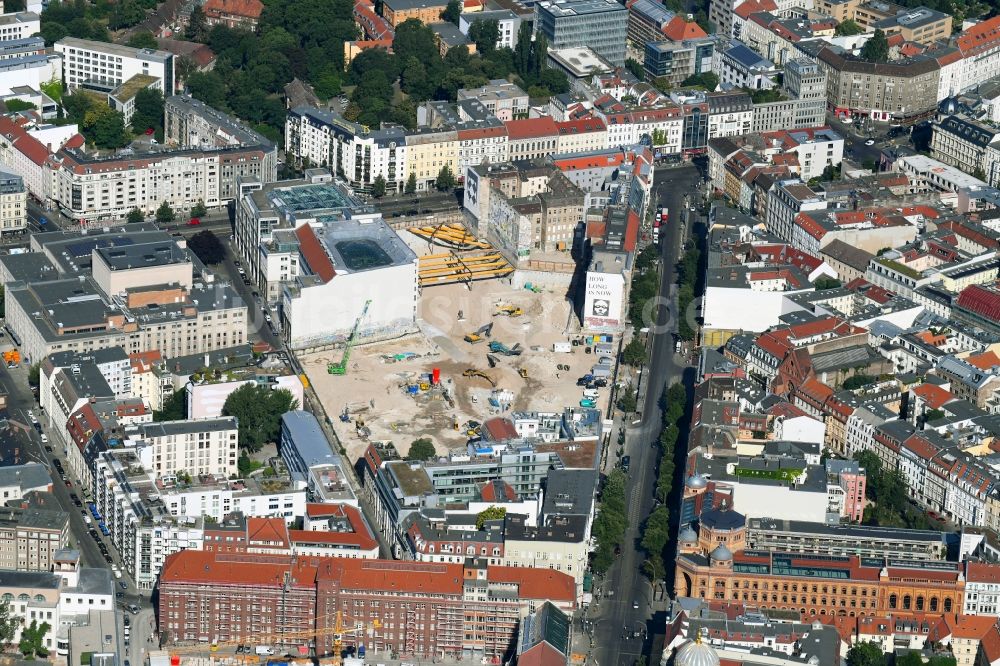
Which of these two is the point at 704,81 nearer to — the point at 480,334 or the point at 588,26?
the point at 588,26

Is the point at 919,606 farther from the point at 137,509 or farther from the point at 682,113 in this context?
the point at 682,113

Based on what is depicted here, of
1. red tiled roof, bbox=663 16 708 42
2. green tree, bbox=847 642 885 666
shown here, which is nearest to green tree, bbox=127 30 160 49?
red tiled roof, bbox=663 16 708 42

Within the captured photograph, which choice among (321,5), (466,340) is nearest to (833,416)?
(466,340)

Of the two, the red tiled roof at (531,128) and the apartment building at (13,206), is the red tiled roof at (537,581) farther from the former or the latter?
the red tiled roof at (531,128)

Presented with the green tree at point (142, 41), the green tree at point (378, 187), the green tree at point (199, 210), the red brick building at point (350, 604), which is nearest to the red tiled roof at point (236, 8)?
the green tree at point (142, 41)

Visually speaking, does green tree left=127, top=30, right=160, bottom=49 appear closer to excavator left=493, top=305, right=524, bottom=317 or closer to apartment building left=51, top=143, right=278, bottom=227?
apartment building left=51, top=143, right=278, bottom=227
